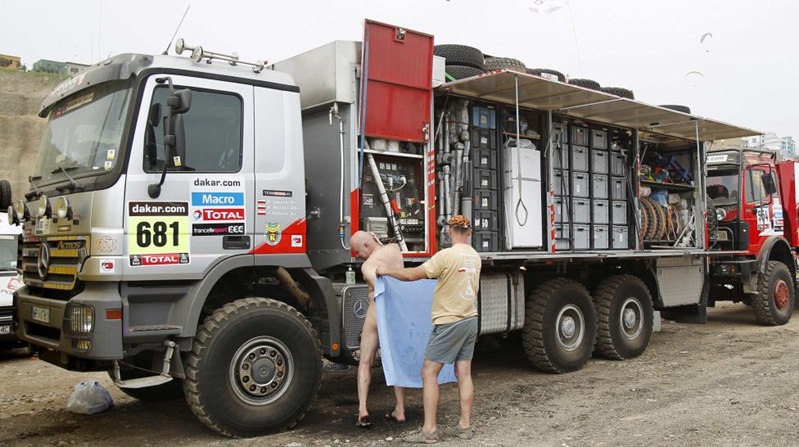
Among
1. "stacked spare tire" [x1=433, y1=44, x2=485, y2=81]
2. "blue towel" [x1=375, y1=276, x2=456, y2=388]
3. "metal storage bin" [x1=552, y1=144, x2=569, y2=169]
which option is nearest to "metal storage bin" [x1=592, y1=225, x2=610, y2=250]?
"metal storage bin" [x1=552, y1=144, x2=569, y2=169]

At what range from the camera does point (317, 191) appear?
653 centimetres

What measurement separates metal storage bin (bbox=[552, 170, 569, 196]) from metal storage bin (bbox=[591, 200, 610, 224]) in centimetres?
58

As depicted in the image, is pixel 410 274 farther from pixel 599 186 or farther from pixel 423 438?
pixel 599 186

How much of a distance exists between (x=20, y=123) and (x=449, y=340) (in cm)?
2223

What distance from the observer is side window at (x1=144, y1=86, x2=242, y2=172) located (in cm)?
514

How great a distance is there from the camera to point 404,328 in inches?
232

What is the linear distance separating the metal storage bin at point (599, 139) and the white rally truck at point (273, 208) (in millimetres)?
539

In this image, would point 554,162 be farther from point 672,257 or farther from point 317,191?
point 317,191

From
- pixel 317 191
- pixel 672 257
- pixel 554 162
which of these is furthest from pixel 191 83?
pixel 672 257

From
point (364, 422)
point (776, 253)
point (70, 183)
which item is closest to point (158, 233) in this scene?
point (70, 183)

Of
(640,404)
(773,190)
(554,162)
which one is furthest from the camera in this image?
(773,190)

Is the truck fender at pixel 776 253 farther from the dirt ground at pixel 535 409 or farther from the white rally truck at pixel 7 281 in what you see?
the white rally truck at pixel 7 281

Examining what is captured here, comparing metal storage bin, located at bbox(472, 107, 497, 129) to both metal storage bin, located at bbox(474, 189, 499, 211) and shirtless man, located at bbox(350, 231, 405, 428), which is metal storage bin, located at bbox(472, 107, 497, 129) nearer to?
metal storage bin, located at bbox(474, 189, 499, 211)

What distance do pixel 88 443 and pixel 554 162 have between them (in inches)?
232
